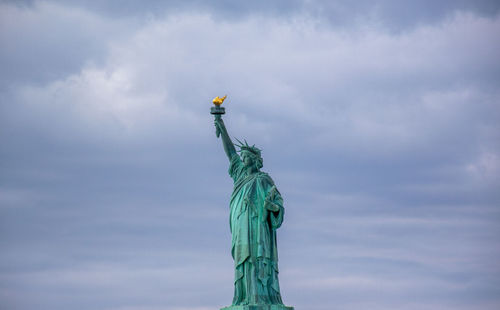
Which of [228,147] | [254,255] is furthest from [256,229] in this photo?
[228,147]

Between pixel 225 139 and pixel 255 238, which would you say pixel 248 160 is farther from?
pixel 255 238

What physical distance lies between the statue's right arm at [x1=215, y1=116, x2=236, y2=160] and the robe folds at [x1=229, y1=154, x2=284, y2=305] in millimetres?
1328

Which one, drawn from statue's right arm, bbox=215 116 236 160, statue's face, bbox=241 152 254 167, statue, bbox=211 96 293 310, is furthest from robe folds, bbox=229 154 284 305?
statue's right arm, bbox=215 116 236 160

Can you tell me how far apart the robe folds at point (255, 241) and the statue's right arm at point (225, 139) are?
133cm

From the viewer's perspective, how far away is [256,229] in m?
31.6

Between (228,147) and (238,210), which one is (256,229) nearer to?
(238,210)

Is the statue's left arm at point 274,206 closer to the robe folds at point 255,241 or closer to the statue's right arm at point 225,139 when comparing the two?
the robe folds at point 255,241

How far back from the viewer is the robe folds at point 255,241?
31.2 m

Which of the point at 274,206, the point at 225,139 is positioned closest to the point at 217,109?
the point at 225,139

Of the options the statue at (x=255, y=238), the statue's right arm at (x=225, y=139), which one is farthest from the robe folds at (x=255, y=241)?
the statue's right arm at (x=225, y=139)

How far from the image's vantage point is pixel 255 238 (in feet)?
104

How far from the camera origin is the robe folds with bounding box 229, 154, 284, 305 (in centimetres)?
3123

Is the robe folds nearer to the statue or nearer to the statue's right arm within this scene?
the statue

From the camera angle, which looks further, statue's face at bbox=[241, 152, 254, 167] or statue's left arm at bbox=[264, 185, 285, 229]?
statue's face at bbox=[241, 152, 254, 167]
